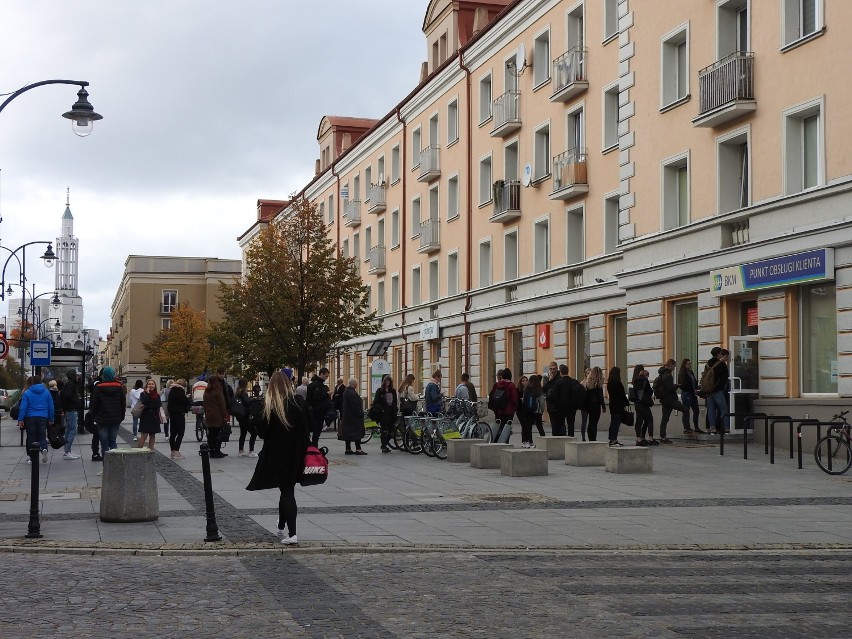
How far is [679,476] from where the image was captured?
18438 mm

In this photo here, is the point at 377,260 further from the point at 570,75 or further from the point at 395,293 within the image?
the point at 570,75

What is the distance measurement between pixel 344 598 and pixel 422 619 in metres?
0.95

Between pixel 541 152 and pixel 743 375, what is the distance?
14.9 metres

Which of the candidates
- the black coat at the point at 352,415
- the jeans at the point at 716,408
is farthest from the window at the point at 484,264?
the black coat at the point at 352,415

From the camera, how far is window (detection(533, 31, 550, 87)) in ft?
122

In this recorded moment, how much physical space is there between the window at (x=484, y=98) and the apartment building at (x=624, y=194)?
88 mm

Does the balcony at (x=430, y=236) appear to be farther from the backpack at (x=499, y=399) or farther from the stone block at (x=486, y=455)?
the stone block at (x=486, y=455)

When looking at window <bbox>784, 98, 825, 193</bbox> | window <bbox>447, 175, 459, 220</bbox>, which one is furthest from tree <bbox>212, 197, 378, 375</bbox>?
window <bbox>784, 98, 825, 193</bbox>

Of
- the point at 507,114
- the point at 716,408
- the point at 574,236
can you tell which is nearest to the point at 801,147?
the point at 716,408

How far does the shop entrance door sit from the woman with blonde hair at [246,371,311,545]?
49.3 feet

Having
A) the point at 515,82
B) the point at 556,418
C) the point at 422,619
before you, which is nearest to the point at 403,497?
the point at 422,619

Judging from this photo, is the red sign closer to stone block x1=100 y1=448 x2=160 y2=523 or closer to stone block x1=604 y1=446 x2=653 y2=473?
stone block x1=604 y1=446 x2=653 y2=473

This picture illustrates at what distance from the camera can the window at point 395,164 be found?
5359cm

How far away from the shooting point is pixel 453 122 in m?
46.0
